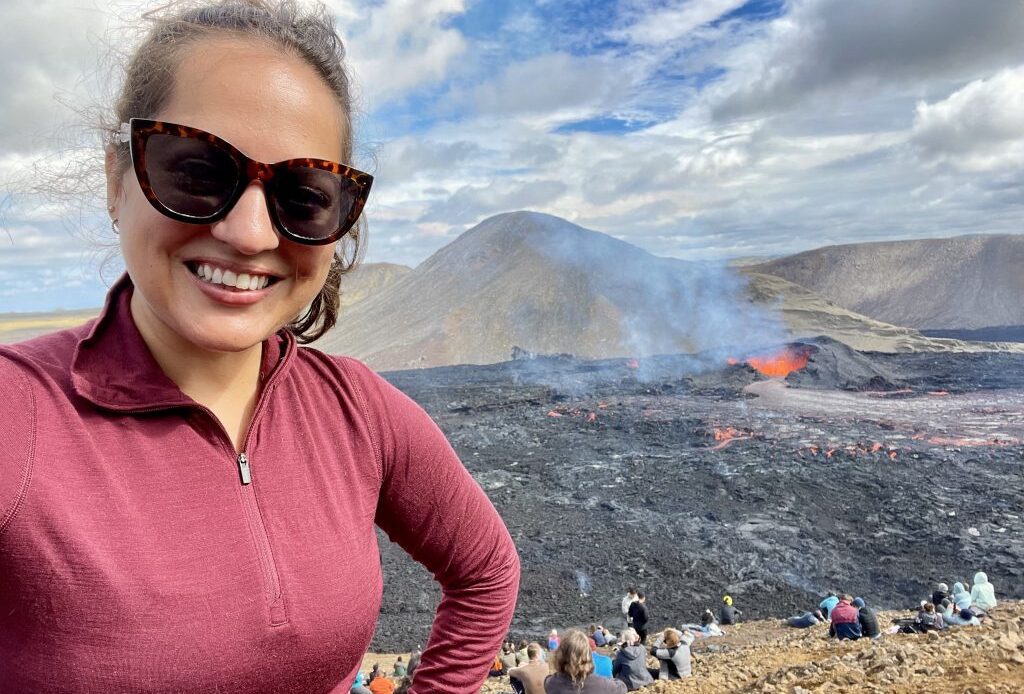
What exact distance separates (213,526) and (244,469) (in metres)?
0.11

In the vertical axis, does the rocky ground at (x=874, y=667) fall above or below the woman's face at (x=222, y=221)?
below

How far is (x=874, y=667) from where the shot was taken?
5.74 meters

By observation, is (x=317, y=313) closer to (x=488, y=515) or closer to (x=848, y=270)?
(x=488, y=515)

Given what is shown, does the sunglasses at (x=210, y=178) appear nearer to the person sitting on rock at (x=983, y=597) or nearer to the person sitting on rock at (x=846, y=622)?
the person sitting on rock at (x=846, y=622)

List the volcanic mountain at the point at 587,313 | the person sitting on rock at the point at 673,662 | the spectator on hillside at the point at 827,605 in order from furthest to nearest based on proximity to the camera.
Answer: the volcanic mountain at the point at 587,313
the spectator on hillside at the point at 827,605
the person sitting on rock at the point at 673,662

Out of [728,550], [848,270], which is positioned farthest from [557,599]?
[848,270]

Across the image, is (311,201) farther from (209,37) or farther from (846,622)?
(846,622)

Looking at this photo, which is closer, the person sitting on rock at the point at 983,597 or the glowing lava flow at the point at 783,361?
the person sitting on rock at the point at 983,597

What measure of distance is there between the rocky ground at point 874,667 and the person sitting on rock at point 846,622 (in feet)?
0.80

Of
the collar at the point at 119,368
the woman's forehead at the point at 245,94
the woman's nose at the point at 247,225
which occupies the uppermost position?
the woman's forehead at the point at 245,94

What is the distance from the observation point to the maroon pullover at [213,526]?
3.36ft

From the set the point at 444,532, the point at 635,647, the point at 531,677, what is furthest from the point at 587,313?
the point at 444,532

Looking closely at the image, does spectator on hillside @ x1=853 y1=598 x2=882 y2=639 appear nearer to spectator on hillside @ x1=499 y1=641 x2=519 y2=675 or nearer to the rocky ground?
the rocky ground

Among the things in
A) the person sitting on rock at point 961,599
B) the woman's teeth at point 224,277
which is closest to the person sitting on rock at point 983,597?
the person sitting on rock at point 961,599
